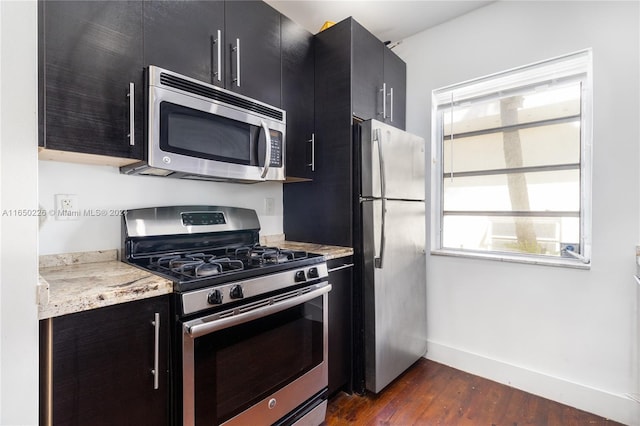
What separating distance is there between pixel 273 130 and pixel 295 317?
105 cm

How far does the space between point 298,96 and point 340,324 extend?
1482 mm

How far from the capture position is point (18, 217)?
722 millimetres

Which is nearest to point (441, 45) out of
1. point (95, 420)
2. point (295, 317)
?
point (295, 317)

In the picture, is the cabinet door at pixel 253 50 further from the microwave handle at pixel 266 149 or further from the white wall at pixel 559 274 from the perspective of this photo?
the white wall at pixel 559 274

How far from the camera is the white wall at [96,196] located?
4.50 ft

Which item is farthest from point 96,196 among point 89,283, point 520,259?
point 520,259

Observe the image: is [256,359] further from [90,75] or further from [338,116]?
[338,116]

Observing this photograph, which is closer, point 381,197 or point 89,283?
point 89,283

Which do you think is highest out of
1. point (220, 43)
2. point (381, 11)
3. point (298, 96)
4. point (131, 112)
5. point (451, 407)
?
point (381, 11)

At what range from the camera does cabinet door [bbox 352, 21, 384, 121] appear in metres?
2.01

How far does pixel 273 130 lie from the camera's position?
5.94ft

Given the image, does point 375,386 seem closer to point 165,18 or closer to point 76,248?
point 76,248

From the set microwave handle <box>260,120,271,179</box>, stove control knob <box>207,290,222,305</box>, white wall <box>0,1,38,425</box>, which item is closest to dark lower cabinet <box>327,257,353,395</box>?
microwave handle <box>260,120,271,179</box>

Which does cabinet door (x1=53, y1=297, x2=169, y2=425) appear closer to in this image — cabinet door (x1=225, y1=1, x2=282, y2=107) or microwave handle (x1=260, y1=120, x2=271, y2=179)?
microwave handle (x1=260, y1=120, x2=271, y2=179)
